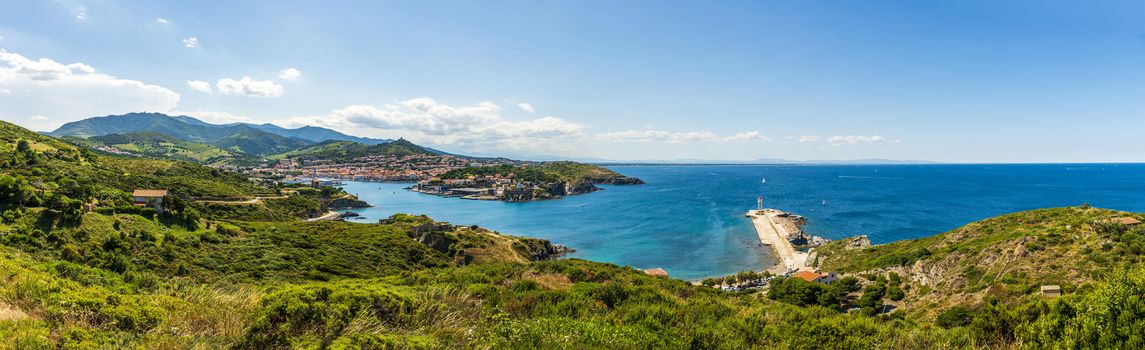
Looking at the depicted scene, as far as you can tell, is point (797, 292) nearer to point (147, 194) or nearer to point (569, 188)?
point (147, 194)

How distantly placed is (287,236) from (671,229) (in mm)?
47157

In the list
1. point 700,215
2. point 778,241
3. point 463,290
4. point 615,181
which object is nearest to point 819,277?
point 778,241

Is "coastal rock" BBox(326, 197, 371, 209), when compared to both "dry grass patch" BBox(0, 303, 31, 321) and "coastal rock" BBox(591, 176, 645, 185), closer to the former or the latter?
"coastal rock" BBox(591, 176, 645, 185)

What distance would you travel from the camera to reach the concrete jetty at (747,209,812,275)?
4288cm

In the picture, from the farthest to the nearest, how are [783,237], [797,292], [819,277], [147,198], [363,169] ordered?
1. [363,169]
2. [783,237]
3. [147,198]
4. [819,277]
5. [797,292]

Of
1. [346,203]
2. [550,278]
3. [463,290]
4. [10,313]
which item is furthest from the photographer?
[346,203]

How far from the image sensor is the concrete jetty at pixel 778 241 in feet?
141

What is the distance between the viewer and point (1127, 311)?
6.27 meters

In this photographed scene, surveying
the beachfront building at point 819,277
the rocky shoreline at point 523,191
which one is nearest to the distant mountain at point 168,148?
the rocky shoreline at point 523,191

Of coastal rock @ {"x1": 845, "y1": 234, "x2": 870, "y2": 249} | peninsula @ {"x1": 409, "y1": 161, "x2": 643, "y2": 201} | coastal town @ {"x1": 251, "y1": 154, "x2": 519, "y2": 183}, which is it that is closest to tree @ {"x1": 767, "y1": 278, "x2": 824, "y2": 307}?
coastal rock @ {"x1": 845, "y1": 234, "x2": 870, "y2": 249}

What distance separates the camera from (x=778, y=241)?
53.9m

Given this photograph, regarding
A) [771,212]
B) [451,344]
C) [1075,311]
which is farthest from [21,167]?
[771,212]

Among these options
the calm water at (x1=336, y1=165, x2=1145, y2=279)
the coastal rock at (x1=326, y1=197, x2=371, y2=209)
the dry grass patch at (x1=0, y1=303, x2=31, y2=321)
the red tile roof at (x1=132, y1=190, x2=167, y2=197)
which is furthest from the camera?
the coastal rock at (x1=326, y1=197, x2=371, y2=209)

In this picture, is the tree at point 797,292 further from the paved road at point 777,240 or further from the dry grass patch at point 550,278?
the dry grass patch at point 550,278
